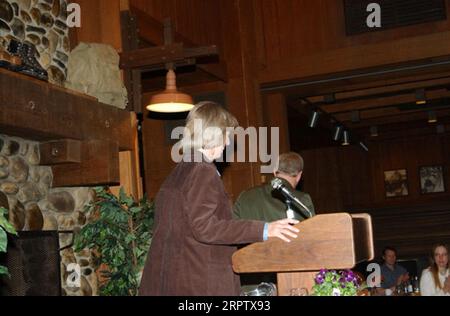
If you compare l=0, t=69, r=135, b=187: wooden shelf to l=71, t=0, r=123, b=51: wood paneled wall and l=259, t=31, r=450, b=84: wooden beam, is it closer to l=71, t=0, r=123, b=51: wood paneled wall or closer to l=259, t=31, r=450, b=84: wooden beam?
l=71, t=0, r=123, b=51: wood paneled wall

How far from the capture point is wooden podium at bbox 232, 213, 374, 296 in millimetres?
2584

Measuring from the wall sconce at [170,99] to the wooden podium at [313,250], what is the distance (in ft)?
11.3

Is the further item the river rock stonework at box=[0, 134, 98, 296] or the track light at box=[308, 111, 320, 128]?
the track light at box=[308, 111, 320, 128]

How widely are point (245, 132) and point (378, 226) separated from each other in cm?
713

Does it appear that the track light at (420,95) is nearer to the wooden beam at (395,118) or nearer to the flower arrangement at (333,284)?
the wooden beam at (395,118)

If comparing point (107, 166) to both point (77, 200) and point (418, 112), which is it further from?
point (418, 112)

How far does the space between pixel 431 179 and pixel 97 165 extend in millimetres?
11191

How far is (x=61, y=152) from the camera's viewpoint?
4715mm

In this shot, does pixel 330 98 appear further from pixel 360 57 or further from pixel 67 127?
pixel 67 127

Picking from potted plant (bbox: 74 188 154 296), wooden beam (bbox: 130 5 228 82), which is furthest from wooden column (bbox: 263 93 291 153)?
potted plant (bbox: 74 188 154 296)

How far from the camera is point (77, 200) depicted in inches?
206

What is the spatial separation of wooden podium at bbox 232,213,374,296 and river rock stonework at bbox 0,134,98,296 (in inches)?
90.4

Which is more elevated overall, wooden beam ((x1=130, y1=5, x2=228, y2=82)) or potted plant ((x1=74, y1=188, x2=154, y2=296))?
wooden beam ((x1=130, y1=5, x2=228, y2=82))
